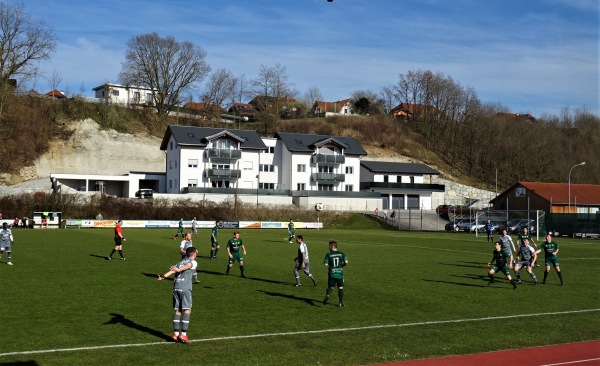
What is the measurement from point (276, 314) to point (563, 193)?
248 feet

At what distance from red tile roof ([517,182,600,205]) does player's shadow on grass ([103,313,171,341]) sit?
7275 cm

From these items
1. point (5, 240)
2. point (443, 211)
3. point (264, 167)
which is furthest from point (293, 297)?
point (264, 167)

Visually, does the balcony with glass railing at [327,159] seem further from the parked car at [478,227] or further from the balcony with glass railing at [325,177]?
the parked car at [478,227]

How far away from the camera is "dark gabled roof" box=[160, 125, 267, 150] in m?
93.8

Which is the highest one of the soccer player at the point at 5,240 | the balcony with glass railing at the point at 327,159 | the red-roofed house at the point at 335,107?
the red-roofed house at the point at 335,107

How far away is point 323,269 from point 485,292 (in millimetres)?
8679

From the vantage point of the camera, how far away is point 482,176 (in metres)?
132

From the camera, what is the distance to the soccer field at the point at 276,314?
13883 mm

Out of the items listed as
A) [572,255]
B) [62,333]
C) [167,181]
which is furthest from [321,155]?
[62,333]

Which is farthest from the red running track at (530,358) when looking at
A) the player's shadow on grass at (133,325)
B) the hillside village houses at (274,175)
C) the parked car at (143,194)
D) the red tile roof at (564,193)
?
the parked car at (143,194)

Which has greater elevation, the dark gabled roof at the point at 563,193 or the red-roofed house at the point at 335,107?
the red-roofed house at the point at 335,107

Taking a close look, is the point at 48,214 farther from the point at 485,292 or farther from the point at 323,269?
the point at 485,292

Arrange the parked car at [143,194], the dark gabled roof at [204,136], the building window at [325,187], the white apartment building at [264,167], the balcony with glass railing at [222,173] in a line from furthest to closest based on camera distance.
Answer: the building window at [325,187] < the dark gabled roof at [204,136] < the balcony with glass railing at [222,173] < the white apartment building at [264,167] < the parked car at [143,194]

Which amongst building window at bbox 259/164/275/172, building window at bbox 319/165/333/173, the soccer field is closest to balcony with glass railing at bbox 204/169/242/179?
building window at bbox 259/164/275/172
